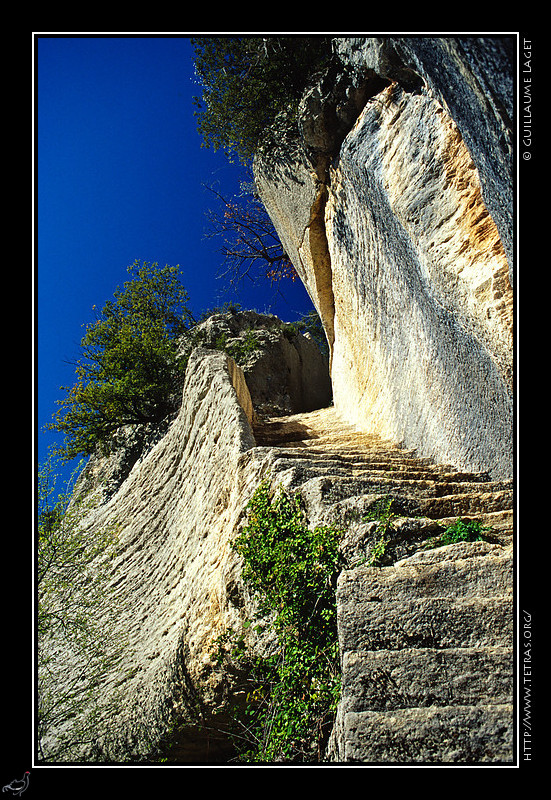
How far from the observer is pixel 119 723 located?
4918mm

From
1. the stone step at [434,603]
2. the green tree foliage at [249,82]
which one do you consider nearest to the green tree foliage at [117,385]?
the green tree foliage at [249,82]

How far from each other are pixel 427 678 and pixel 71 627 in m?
6.96

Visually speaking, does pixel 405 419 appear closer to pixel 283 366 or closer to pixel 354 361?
pixel 354 361

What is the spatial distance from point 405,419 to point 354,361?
3109mm

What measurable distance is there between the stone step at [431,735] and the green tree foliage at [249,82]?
786 centimetres

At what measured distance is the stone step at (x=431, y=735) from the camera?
2.30 metres

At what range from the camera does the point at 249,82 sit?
8125 millimetres

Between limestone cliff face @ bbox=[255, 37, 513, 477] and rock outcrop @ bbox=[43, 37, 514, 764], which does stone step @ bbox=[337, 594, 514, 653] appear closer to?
rock outcrop @ bbox=[43, 37, 514, 764]

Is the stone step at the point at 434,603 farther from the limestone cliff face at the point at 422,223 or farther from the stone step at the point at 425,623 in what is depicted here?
the limestone cliff face at the point at 422,223

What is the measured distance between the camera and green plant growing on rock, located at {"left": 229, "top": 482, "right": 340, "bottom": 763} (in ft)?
10.7

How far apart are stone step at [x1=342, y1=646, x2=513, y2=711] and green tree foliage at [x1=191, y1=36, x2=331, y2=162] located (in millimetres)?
7593
